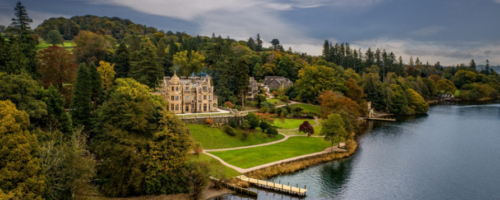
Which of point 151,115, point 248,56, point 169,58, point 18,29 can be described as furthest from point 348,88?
point 18,29

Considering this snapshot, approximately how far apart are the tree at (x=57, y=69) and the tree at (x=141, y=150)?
20.9 meters

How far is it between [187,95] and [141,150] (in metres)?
28.0

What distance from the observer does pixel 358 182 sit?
47.8 m

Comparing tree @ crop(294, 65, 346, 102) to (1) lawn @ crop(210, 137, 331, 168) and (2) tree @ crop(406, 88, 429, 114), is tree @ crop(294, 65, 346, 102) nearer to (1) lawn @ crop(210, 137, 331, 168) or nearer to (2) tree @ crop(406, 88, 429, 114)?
(2) tree @ crop(406, 88, 429, 114)

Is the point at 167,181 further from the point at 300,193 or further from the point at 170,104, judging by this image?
the point at 170,104

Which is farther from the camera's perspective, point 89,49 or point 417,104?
point 417,104

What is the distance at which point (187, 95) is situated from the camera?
67750 mm

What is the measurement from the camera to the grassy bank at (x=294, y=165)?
159 ft

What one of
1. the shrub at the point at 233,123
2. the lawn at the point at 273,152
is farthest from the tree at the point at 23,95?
the shrub at the point at 233,123

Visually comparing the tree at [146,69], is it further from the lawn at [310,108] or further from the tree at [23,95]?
the lawn at [310,108]

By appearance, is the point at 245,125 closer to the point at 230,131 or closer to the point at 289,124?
the point at 230,131

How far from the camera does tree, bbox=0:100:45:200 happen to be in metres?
28.9

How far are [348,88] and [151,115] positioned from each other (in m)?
68.3

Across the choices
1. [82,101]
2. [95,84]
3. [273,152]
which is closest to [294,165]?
[273,152]
